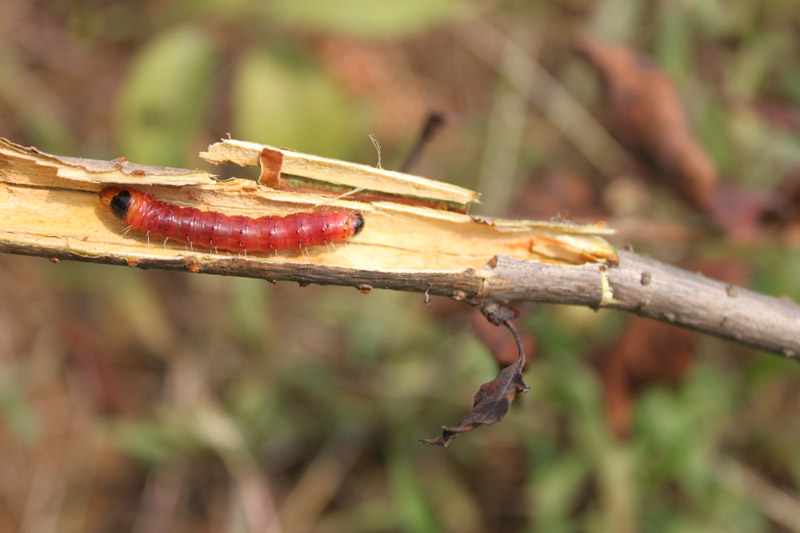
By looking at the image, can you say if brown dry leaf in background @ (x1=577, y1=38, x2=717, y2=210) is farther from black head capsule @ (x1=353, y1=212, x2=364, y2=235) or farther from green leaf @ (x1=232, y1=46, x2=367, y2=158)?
green leaf @ (x1=232, y1=46, x2=367, y2=158)

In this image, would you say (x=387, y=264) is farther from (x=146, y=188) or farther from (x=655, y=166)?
(x=655, y=166)

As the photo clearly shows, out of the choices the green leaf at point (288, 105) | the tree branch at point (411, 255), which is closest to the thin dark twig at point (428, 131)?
the tree branch at point (411, 255)

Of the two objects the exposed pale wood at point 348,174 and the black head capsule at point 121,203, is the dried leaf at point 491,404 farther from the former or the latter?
the black head capsule at point 121,203

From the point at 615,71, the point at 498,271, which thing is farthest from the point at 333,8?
the point at 498,271

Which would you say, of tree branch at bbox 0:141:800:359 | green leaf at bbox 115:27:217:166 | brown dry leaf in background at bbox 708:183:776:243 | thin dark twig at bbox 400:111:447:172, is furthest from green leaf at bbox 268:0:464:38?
tree branch at bbox 0:141:800:359

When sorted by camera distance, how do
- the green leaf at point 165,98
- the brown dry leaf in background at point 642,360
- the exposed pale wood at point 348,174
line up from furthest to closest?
the green leaf at point 165,98
the brown dry leaf in background at point 642,360
the exposed pale wood at point 348,174

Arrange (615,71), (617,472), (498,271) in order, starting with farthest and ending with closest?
1. (617,472)
2. (615,71)
3. (498,271)
